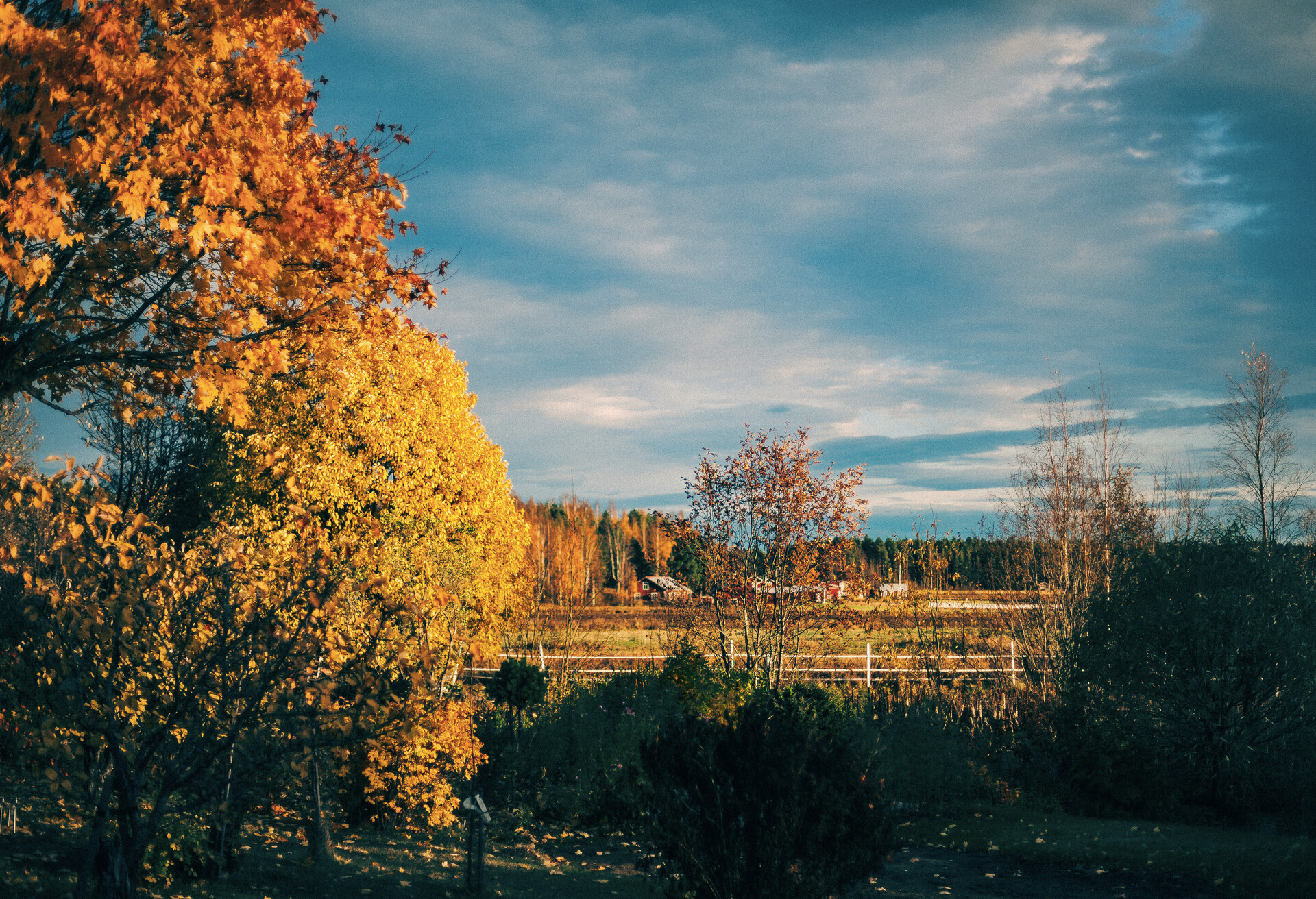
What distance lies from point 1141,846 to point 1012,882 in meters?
2.37

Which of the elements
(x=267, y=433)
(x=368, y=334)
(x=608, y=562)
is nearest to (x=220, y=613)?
Result: (x=368, y=334)

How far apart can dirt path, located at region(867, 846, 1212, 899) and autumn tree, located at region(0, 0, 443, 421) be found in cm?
799

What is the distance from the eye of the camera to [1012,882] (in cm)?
981

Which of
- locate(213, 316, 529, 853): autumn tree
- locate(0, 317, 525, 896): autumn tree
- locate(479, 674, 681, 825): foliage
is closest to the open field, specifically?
locate(479, 674, 681, 825): foliage

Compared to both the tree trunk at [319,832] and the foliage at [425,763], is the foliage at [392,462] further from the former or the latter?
the tree trunk at [319,832]

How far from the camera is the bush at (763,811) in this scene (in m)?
5.64

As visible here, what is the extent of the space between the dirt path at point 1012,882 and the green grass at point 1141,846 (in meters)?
0.29

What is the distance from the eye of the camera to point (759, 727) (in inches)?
233

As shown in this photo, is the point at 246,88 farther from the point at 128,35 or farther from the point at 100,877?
the point at 100,877

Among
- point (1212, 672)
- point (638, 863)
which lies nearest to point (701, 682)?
point (638, 863)

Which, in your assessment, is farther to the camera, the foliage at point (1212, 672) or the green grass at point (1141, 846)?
the foliage at point (1212, 672)

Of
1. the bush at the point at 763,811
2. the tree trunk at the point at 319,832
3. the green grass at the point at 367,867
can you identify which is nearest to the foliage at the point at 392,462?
the green grass at the point at 367,867

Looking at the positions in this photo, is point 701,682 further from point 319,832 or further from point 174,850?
point 174,850

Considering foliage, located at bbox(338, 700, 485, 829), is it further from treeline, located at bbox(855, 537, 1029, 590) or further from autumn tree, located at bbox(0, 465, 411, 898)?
treeline, located at bbox(855, 537, 1029, 590)
